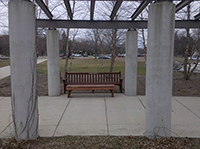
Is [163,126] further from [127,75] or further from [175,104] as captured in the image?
[127,75]

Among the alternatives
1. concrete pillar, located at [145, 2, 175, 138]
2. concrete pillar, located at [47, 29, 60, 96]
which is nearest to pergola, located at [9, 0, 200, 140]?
concrete pillar, located at [145, 2, 175, 138]

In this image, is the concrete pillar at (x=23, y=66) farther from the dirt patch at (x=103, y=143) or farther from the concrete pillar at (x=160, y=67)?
the concrete pillar at (x=160, y=67)

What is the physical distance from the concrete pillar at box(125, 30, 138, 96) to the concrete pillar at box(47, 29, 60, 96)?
2888mm

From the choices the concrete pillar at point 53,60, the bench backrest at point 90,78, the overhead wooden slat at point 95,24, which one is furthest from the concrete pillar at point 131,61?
the concrete pillar at point 53,60

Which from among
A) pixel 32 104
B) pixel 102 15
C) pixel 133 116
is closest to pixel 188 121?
pixel 133 116

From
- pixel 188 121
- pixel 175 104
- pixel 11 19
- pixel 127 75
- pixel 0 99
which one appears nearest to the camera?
pixel 11 19

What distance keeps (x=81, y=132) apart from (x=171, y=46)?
2623mm

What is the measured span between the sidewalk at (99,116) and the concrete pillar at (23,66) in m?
0.62

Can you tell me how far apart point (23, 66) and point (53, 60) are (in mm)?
4137

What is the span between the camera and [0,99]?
292 inches

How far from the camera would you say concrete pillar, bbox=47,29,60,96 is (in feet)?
24.9

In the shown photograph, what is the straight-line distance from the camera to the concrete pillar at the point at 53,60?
758cm

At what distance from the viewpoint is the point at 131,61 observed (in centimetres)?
785

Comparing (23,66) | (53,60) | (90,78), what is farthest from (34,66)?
(90,78)
